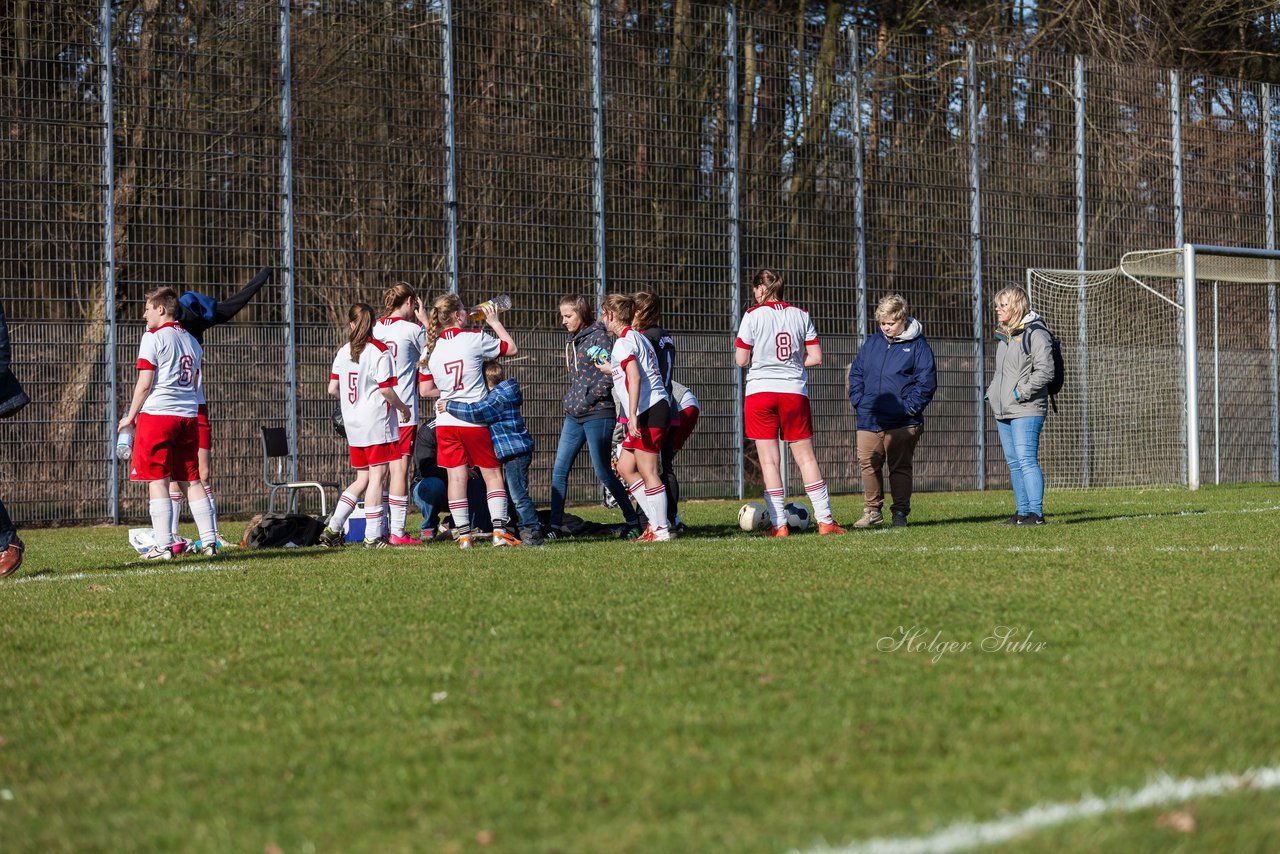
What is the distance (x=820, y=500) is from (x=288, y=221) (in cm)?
758

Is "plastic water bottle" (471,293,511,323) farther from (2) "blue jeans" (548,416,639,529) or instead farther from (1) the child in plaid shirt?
(2) "blue jeans" (548,416,639,529)

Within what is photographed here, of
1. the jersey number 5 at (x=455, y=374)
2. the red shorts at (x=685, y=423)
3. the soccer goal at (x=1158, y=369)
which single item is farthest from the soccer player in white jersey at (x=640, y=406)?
the soccer goal at (x=1158, y=369)

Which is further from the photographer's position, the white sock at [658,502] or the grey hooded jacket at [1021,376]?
the grey hooded jacket at [1021,376]

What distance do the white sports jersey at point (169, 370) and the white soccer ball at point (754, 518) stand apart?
4.17m

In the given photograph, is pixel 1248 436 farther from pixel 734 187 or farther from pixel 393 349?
pixel 393 349

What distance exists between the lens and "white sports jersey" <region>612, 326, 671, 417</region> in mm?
9945

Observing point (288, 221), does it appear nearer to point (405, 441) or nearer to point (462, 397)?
point (405, 441)

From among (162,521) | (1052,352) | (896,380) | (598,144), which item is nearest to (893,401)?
(896,380)

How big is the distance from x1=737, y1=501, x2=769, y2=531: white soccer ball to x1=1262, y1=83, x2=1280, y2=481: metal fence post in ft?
44.3

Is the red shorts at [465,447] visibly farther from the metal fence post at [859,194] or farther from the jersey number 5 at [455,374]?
the metal fence post at [859,194]

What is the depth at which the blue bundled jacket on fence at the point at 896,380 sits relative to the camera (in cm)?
1205

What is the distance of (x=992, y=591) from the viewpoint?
670cm

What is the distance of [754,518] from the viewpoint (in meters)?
11.5

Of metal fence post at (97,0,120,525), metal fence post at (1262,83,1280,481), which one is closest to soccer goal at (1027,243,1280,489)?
metal fence post at (1262,83,1280,481)
